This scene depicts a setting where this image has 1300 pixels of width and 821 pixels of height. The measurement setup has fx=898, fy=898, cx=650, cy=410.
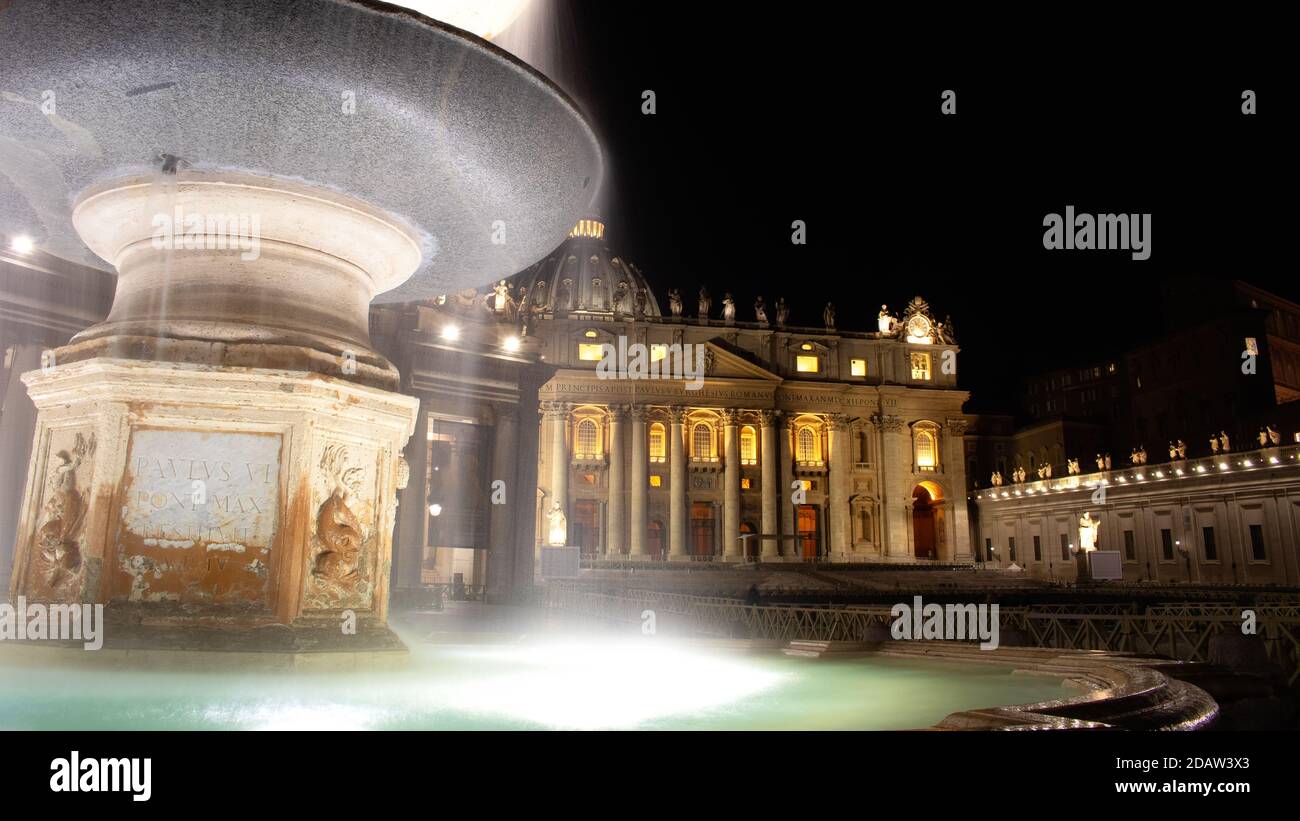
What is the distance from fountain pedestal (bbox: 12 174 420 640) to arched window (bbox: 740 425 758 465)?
58922 millimetres

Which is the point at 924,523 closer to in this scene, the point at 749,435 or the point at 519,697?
the point at 749,435

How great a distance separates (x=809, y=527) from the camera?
66000 millimetres

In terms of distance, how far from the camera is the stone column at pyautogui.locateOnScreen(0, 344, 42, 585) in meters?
13.9

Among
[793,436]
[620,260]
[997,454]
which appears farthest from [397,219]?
[620,260]

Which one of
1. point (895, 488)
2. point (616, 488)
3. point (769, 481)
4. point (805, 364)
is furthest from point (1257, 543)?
point (616, 488)

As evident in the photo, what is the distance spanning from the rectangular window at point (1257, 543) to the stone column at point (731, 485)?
28638mm

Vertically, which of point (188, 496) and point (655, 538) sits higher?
point (188, 496)

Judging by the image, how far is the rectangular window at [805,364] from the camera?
67.7 m

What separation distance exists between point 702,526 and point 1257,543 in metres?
33.4

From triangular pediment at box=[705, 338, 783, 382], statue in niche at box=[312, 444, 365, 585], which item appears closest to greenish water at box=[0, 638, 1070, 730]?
statue in niche at box=[312, 444, 365, 585]

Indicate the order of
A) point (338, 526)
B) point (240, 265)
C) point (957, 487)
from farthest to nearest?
1. point (957, 487)
2. point (240, 265)
3. point (338, 526)

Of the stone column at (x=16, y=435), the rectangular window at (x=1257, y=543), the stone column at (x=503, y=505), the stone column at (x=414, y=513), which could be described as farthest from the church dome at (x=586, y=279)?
the stone column at (x=16, y=435)

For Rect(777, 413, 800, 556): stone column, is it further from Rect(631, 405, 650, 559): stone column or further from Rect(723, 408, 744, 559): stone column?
Rect(631, 405, 650, 559): stone column
